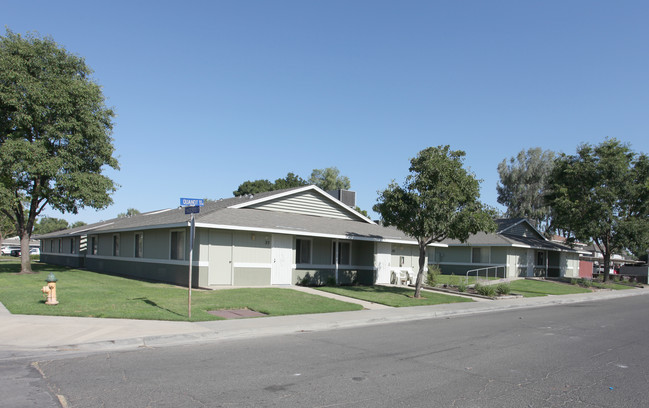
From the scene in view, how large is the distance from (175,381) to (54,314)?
6.80 m

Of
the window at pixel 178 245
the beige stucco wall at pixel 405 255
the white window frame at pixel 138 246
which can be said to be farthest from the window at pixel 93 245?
the beige stucco wall at pixel 405 255

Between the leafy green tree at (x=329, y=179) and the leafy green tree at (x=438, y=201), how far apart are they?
4165 cm

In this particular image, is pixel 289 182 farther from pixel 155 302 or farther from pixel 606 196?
pixel 155 302

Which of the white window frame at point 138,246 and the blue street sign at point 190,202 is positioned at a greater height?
the blue street sign at point 190,202

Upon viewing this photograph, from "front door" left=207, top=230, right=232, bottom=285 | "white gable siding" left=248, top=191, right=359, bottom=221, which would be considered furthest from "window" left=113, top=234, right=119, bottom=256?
"front door" left=207, top=230, right=232, bottom=285

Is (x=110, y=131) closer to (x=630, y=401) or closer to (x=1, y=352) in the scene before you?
(x=1, y=352)

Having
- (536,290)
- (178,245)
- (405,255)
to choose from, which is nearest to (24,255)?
(178,245)

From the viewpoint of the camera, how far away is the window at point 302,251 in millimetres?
22069

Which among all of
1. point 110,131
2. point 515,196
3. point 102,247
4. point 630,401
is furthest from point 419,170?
point 515,196

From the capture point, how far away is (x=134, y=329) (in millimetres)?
10195

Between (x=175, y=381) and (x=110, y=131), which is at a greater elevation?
(x=110, y=131)

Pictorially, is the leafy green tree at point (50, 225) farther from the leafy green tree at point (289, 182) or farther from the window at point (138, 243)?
the window at point (138, 243)

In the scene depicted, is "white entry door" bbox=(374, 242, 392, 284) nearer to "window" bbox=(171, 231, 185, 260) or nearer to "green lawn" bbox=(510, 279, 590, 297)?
"green lawn" bbox=(510, 279, 590, 297)

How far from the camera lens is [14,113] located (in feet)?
73.2
